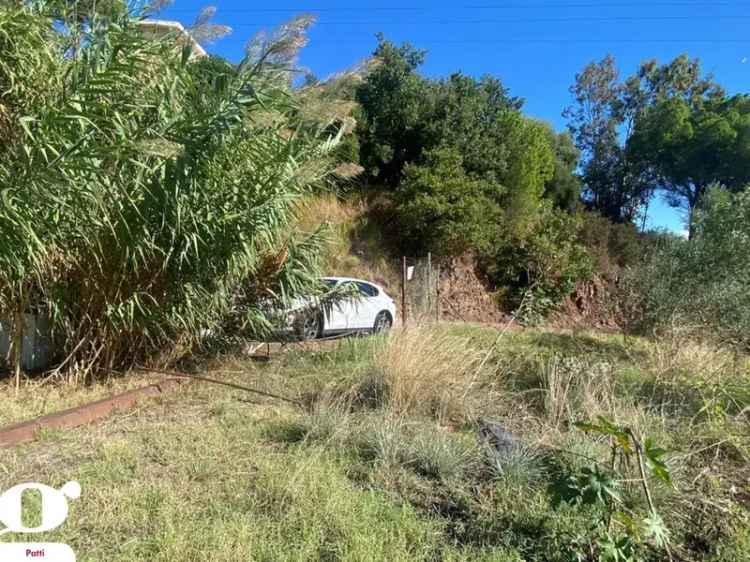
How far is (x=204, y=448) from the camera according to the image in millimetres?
3734

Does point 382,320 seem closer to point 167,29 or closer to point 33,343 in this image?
point 33,343

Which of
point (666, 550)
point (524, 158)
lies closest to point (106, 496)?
point (666, 550)

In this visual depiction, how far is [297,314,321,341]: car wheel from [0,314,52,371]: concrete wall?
3.15m

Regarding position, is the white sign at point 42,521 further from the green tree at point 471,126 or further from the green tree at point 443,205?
the green tree at point 471,126

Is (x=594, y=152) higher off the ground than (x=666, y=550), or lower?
higher

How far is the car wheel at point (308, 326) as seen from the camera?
7547 mm

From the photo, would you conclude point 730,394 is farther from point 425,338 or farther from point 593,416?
point 425,338

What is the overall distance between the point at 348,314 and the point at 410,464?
7.02 meters

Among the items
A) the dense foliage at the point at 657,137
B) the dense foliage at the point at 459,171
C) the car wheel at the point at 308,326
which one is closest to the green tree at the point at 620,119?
the dense foliage at the point at 657,137

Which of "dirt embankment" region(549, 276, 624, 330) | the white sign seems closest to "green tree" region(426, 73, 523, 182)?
"dirt embankment" region(549, 276, 624, 330)

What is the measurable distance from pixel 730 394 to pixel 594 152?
91.6ft

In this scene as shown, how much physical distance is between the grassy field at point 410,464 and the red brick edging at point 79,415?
0.18 meters

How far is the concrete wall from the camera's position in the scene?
529 cm

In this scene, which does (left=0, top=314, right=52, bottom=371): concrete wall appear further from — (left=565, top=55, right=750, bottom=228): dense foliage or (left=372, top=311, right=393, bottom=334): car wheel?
(left=565, top=55, right=750, bottom=228): dense foliage
